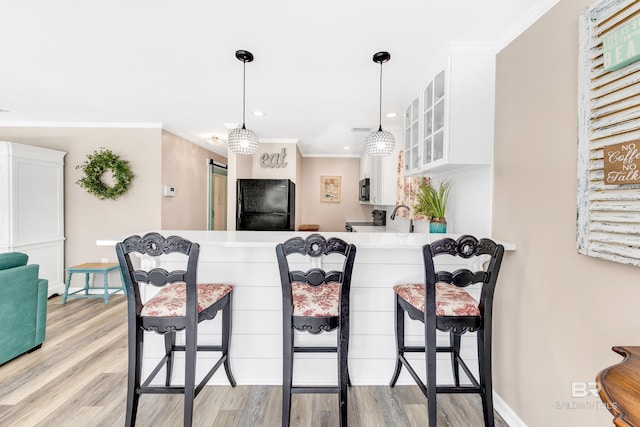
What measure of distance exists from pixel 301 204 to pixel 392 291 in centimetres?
455

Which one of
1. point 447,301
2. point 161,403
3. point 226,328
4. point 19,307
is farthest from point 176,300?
point 19,307

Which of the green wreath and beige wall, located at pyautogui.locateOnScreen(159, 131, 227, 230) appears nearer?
the green wreath

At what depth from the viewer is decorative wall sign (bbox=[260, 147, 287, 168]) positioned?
5.00m

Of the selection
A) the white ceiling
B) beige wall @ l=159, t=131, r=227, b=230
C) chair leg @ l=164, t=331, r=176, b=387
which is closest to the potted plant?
the white ceiling

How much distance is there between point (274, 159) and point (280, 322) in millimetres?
3385

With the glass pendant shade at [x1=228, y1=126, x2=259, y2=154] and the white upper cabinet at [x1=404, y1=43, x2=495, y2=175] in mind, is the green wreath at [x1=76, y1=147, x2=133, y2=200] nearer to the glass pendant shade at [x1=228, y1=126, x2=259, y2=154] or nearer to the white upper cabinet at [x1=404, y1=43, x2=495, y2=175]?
the glass pendant shade at [x1=228, y1=126, x2=259, y2=154]

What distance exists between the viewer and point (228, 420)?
1778 mm

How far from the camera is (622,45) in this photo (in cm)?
106

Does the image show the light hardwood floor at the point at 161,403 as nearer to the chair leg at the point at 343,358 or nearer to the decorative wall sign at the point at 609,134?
the chair leg at the point at 343,358

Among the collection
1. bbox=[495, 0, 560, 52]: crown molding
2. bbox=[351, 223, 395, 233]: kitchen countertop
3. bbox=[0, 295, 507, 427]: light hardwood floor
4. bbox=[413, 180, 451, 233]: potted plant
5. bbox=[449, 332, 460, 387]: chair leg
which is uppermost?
bbox=[495, 0, 560, 52]: crown molding

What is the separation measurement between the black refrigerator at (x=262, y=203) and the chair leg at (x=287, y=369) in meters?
2.90

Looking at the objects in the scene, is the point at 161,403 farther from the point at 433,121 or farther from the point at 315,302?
the point at 433,121

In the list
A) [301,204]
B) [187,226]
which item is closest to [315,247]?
[187,226]

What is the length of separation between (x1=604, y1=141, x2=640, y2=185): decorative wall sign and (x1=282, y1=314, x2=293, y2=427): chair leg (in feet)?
4.92
